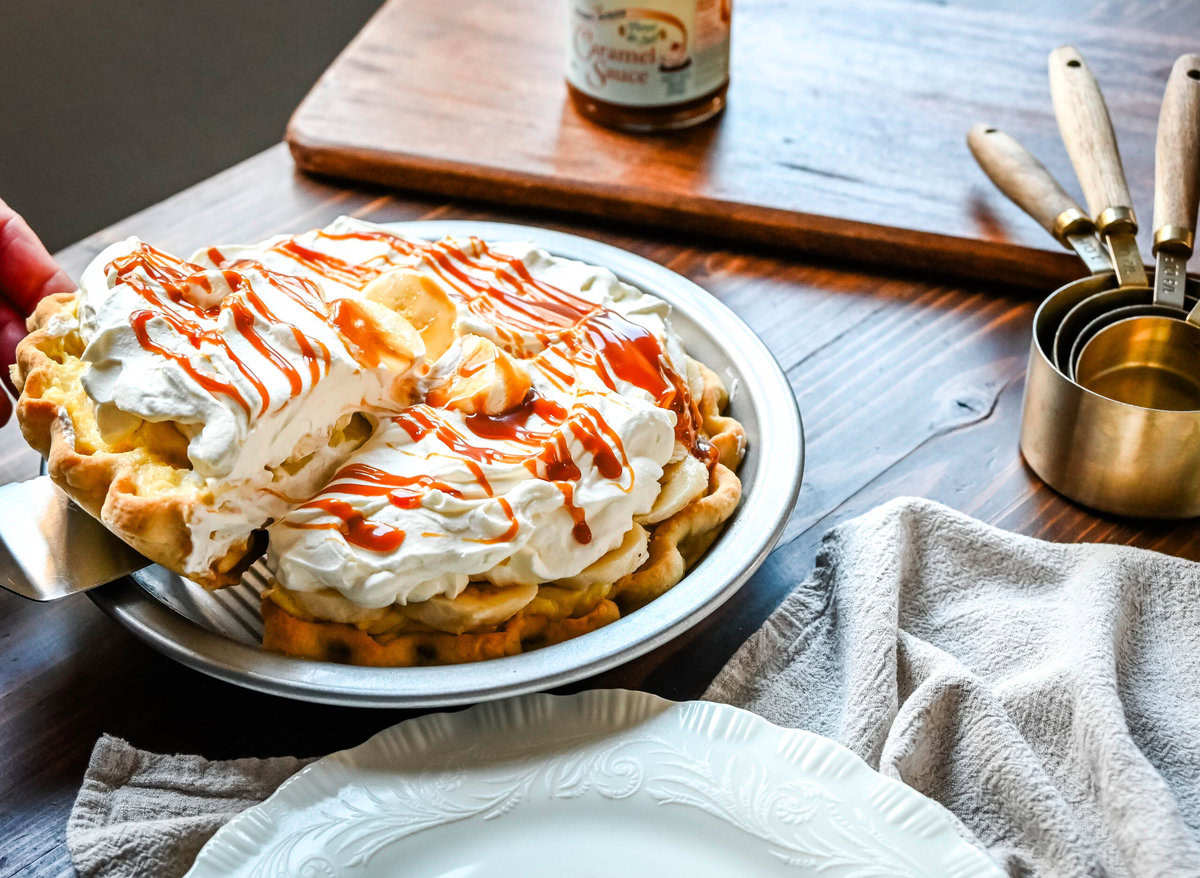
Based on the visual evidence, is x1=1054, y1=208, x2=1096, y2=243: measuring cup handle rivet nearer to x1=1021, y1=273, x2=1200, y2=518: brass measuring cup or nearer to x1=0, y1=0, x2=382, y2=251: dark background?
x1=1021, y1=273, x2=1200, y2=518: brass measuring cup

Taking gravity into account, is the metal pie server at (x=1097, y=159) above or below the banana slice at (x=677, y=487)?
above

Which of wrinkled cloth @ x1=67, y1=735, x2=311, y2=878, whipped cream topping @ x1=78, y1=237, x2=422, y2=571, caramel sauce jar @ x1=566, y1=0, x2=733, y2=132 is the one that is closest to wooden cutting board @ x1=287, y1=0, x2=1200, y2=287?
caramel sauce jar @ x1=566, y1=0, x2=733, y2=132

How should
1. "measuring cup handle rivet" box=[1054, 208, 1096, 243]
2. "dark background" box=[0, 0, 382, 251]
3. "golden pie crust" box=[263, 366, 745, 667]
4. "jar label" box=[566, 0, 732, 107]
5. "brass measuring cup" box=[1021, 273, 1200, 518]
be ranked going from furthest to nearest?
"dark background" box=[0, 0, 382, 251], "jar label" box=[566, 0, 732, 107], "measuring cup handle rivet" box=[1054, 208, 1096, 243], "brass measuring cup" box=[1021, 273, 1200, 518], "golden pie crust" box=[263, 366, 745, 667]

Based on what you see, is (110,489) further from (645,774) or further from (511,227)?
(511,227)

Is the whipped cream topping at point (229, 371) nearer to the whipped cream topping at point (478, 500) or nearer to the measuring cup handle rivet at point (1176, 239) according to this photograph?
the whipped cream topping at point (478, 500)

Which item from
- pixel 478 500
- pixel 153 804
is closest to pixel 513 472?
pixel 478 500

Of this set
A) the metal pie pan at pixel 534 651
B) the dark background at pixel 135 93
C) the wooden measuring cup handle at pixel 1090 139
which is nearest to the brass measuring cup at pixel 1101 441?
the wooden measuring cup handle at pixel 1090 139

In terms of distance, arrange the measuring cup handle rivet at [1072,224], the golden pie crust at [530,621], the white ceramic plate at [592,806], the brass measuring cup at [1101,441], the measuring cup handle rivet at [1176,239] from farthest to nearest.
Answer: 1. the measuring cup handle rivet at [1072,224]
2. the measuring cup handle rivet at [1176,239]
3. the brass measuring cup at [1101,441]
4. the golden pie crust at [530,621]
5. the white ceramic plate at [592,806]
